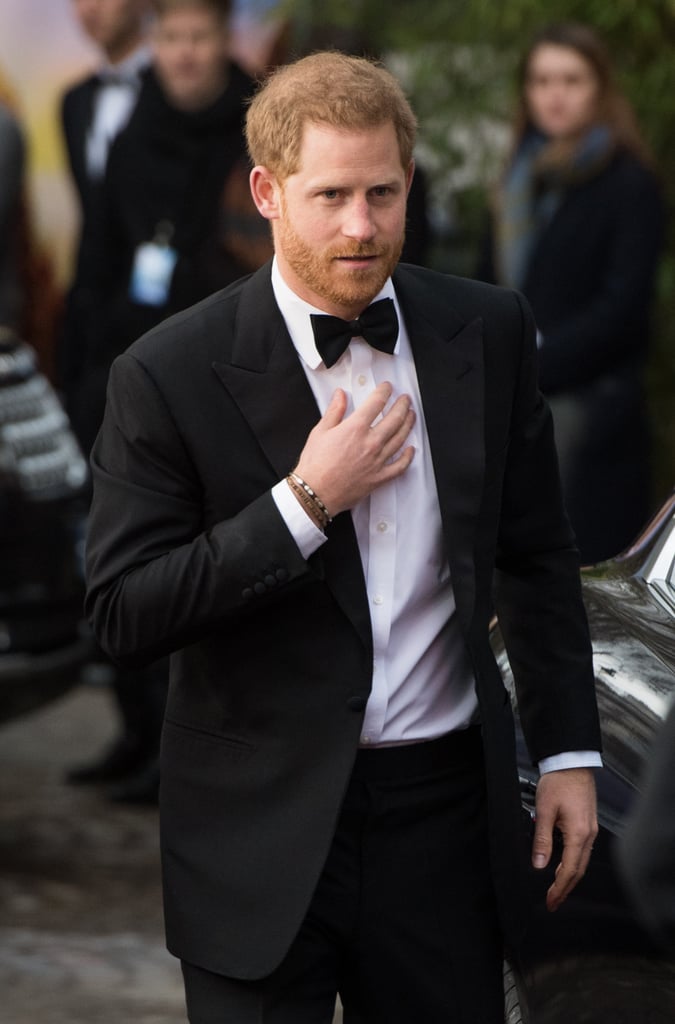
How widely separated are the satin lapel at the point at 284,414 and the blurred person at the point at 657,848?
3.31 ft

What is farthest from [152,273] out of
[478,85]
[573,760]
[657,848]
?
[657,848]

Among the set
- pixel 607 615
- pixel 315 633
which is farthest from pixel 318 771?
pixel 607 615

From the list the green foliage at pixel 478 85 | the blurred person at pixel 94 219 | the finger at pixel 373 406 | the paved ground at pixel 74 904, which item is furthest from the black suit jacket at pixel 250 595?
the green foliage at pixel 478 85

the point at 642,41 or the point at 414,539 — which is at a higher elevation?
the point at 414,539

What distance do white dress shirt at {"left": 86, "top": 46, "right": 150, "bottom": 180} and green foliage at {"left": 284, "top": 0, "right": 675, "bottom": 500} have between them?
117 cm

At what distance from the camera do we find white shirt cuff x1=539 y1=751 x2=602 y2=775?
118 inches

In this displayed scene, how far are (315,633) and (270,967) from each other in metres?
0.45

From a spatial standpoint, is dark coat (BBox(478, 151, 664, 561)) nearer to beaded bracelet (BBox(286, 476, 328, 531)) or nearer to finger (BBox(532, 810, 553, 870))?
finger (BBox(532, 810, 553, 870))

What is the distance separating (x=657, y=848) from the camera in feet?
5.79

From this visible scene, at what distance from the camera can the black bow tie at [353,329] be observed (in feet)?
9.28

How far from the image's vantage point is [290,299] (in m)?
2.91

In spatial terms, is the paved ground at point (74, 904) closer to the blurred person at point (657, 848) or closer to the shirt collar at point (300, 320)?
the shirt collar at point (300, 320)

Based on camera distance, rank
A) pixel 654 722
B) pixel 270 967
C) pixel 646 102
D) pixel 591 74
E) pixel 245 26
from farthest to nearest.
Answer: pixel 245 26, pixel 646 102, pixel 591 74, pixel 654 722, pixel 270 967

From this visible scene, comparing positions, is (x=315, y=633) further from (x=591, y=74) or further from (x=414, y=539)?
(x=591, y=74)
